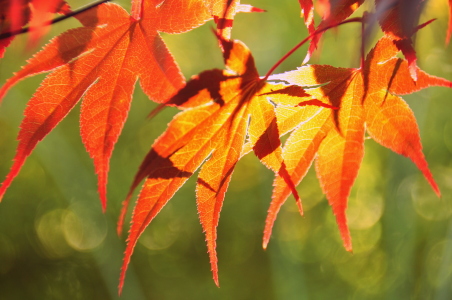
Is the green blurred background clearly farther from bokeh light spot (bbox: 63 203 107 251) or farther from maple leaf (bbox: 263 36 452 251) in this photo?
maple leaf (bbox: 263 36 452 251)

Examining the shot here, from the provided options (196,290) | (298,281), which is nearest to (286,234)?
(298,281)

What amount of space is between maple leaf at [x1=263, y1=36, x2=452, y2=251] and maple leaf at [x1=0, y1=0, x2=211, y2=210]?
0.39 ft

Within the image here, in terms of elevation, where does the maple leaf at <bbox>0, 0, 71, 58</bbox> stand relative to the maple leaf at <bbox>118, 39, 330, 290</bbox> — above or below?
above

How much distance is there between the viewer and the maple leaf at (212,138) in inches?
16.6

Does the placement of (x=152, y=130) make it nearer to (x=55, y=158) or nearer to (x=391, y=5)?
(x=55, y=158)

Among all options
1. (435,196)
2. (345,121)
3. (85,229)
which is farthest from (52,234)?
(345,121)

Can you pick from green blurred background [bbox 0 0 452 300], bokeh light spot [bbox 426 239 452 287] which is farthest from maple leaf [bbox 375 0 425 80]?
bokeh light spot [bbox 426 239 452 287]

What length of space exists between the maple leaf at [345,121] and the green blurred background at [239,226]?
5357 millimetres

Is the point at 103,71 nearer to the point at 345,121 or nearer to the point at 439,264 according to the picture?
the point at 345,121

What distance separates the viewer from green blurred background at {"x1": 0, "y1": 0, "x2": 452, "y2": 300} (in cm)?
577

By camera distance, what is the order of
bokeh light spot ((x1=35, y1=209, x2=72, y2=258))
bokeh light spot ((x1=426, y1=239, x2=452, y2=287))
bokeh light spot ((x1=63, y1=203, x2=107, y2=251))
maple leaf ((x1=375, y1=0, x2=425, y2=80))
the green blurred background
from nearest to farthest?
maple leaf ((x1=375, y1=0, x2=425, y2=80)) → bokeh light spot ((x1=426, y1=239, x2=452, y2=287)) → the green blurred background → bokeh light spot ((x1=35, y1=209, x2=72, y2=258)) → bokeh light spot ((x1=63, y1=203, x2=107, y2=251))

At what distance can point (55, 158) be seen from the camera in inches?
225

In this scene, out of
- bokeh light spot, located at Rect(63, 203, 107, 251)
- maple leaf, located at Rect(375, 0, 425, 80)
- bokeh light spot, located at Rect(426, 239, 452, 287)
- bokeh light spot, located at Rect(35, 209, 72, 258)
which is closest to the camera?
maple leaf, located at Rect(375, 0, 425, 80)

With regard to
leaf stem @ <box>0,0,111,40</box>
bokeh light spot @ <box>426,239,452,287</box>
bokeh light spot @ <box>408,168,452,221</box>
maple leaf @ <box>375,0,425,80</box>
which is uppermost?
leaf stem @ <box>0,0,111,40</box>
